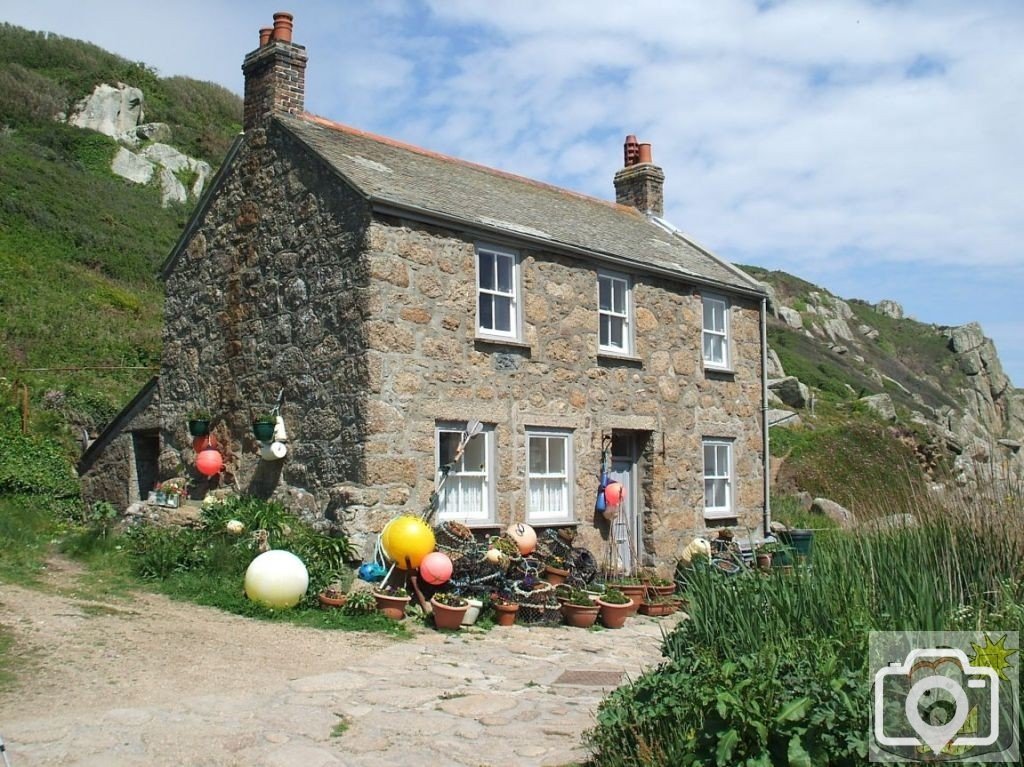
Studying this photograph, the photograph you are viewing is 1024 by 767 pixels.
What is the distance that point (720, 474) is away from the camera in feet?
59.2

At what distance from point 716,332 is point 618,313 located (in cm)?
278

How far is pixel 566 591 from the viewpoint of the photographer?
12.8 m

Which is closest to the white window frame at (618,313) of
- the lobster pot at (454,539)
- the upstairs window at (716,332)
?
the upstairs window at (716,332)

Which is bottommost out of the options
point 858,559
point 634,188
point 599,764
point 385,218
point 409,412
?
point 599,764

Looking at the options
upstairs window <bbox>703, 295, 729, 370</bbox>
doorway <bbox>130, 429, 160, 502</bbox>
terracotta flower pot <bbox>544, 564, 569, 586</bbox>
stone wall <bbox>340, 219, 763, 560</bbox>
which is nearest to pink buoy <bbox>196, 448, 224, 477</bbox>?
doorway <bbox>130, 429, 160, 502</bbox>

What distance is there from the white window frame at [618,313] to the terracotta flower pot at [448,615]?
5.71 metres

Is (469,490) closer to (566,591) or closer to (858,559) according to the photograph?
(566,591)

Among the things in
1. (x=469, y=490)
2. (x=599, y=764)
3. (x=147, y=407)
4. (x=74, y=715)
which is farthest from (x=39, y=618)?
(x=147, y=407)

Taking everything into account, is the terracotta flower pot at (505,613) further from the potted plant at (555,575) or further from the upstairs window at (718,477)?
the upstairs window at (718,477)

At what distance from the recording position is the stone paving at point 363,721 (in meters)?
6.38

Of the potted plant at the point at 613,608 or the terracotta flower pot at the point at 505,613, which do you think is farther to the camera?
the potted plant at the point at 613,608

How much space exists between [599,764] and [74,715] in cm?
370

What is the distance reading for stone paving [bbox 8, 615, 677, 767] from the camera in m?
6.38

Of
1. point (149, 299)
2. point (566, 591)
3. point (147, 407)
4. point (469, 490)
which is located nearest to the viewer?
point (566, 591)
